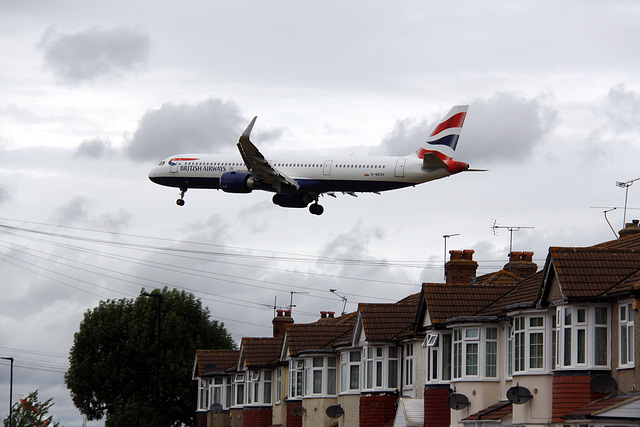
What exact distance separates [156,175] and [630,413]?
1686 inches

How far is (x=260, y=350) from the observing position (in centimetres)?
6391

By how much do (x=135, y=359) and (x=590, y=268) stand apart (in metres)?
62.8

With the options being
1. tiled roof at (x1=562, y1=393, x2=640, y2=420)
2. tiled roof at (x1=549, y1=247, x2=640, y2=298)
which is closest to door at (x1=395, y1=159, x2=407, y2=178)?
tiled roof at (x1=549, y1=247, x2=640, y2=298)

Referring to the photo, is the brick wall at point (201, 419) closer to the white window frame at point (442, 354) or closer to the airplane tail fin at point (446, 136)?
the airplane tail fin at point (446, 136)

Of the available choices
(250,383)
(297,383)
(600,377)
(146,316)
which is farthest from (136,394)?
(600,377)

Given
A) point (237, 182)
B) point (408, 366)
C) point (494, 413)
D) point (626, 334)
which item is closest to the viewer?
point (626, 334)

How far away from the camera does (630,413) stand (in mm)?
25328

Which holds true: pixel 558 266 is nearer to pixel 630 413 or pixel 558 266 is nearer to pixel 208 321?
pixel 630 413

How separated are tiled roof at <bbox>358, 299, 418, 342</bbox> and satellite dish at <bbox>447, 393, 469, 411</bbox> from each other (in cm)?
823

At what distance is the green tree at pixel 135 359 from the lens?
3307 inches

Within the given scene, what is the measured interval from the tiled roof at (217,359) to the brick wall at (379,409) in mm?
30010

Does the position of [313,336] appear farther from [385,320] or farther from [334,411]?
[385,320]

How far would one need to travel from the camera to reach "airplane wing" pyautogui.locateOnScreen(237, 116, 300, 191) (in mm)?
57875

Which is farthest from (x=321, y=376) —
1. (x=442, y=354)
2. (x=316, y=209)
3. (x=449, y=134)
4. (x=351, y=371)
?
(x=449, y=134)
